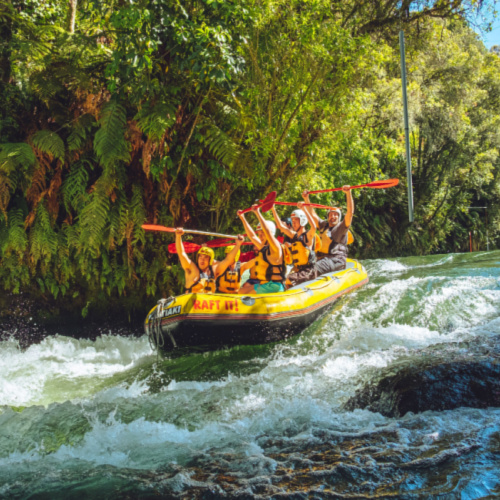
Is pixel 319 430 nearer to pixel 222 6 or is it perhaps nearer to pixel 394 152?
pixel 222 6

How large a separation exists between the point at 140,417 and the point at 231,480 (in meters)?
1.37

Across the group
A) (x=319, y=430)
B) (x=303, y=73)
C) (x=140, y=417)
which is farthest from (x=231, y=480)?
(x=303, y=73)

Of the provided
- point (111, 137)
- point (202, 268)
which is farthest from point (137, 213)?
point (202, 268)

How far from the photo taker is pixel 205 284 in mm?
6336

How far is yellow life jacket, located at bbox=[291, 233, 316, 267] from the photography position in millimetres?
7562

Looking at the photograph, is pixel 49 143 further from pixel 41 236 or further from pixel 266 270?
pixel 266 270

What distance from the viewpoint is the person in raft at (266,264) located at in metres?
6.68

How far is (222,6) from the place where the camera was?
→ 6.04 m

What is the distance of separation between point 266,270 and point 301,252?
847 millimetres

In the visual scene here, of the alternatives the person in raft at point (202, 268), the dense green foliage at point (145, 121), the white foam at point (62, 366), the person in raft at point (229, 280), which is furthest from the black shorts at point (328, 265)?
the white foam at point (62, 366)

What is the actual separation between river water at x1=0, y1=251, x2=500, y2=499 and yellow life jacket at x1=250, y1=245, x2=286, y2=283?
34.2 inches

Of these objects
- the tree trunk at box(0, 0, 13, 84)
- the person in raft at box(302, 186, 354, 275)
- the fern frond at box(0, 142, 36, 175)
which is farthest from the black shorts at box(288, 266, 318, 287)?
the tree trunk at box(0, 0, 13, 84)

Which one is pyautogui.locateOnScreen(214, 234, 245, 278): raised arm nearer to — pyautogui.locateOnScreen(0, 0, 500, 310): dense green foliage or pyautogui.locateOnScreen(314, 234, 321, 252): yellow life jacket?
pyautogui.locateOnScreen(0, 0, 500, 310): dense green foliage

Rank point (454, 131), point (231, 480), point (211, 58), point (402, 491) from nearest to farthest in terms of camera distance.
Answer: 1. point (402, 491)
2. point (231, 480)
3. point (211, 58)
4. point (454, 131)
